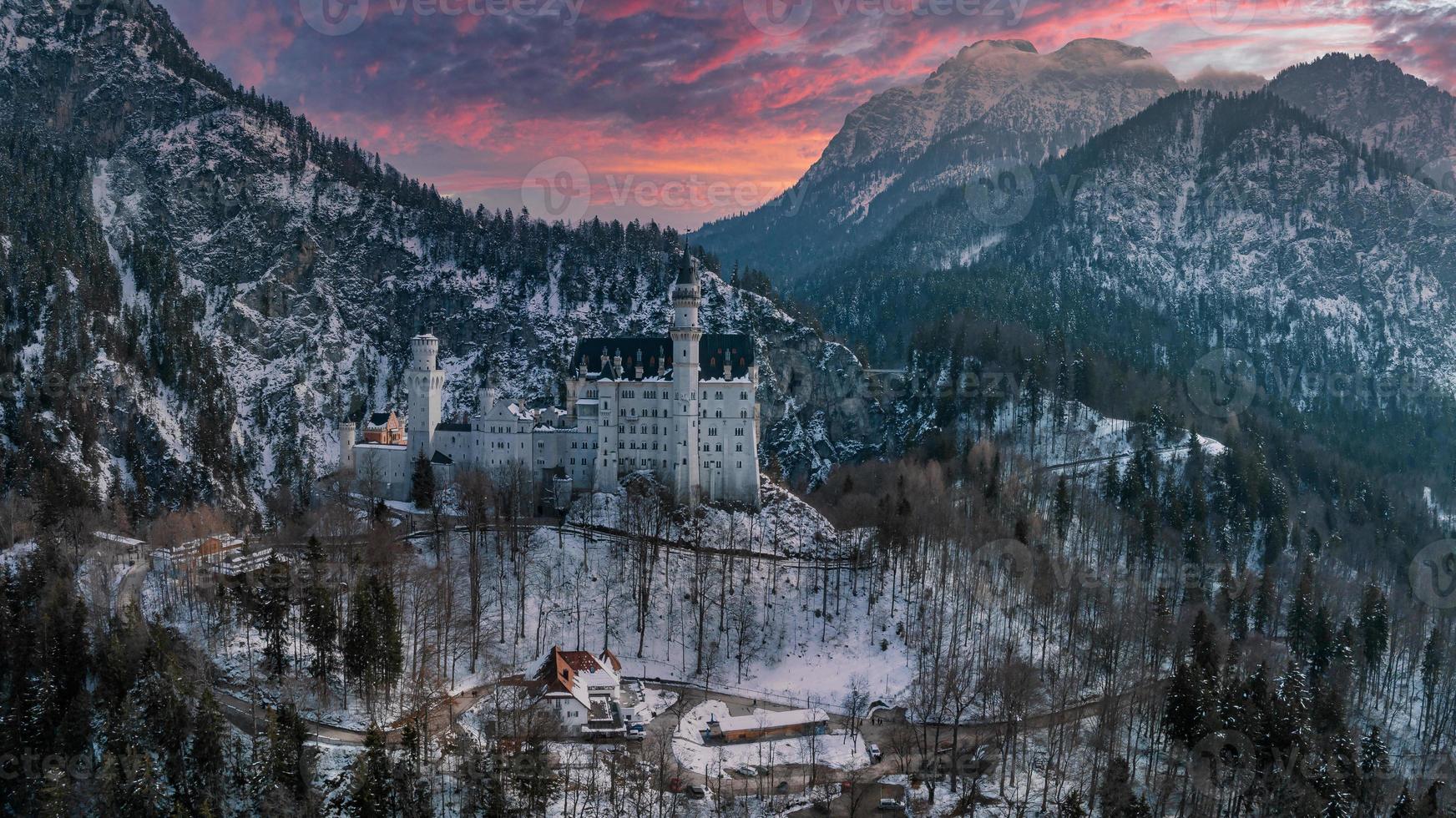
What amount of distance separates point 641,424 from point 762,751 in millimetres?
39546

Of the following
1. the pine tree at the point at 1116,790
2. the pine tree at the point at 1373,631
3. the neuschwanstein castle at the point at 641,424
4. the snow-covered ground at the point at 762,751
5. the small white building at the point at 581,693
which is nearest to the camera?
the pine tree at the point at 1116,790

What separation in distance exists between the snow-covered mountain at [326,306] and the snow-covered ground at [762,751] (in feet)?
263

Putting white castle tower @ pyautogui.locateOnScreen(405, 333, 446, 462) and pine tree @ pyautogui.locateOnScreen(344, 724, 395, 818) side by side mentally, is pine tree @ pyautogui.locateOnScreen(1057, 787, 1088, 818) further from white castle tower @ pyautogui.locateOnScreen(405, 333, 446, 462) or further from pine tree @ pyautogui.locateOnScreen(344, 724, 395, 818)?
white castle tower @ pyautogui.locateOnScreen(405, 333, 446, 462)

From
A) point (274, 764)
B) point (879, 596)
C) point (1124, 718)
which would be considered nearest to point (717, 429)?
point (879, 596)

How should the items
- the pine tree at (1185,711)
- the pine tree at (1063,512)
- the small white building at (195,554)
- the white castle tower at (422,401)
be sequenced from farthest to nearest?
1. the pine tree at (1063,512)
2. the white castle tower at (422,401)
3. the small white building at (195,554)
4. the pine tree at (1185,711)

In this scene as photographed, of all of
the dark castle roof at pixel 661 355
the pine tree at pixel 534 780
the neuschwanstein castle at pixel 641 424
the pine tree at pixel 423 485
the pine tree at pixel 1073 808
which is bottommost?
the pine tree at pixel 1073 808

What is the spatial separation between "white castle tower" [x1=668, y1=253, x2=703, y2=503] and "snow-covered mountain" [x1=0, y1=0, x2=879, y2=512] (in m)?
52.9

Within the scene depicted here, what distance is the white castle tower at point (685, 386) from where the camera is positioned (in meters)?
98.1

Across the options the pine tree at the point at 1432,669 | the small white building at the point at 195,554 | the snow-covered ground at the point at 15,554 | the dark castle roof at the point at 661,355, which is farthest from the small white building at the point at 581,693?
the pine tree at the point at 1432,669

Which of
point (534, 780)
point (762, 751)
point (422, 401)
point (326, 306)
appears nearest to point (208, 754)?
→ point (534, 780)

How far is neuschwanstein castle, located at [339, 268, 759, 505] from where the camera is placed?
98.5 metres

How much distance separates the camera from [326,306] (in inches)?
7190

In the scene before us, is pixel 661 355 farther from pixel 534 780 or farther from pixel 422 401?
pixel 534 780

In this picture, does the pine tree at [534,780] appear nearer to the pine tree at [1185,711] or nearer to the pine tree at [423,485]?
the pine tree at [1185,711]
